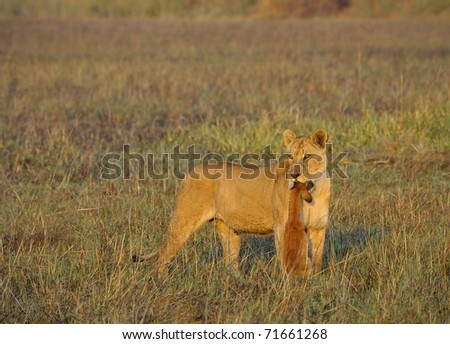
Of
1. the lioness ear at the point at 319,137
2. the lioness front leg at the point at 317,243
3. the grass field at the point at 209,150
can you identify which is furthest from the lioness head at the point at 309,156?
the grass field at the point at 209,150

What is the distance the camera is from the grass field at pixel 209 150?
16.7 ft

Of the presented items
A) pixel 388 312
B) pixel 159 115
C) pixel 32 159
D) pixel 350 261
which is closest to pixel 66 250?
pixel 350 261

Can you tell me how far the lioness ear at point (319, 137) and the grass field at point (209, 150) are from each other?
0.74 metres

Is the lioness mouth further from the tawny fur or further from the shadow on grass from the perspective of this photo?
the shadow on grass

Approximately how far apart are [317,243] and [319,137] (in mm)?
659

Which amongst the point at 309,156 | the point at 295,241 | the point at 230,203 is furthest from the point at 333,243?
the point at 295,241

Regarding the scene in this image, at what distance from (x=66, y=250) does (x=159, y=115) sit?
19.2ft

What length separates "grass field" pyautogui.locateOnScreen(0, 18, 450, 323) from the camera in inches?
200

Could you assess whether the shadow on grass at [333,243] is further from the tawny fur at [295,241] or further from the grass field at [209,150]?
the tawny fur at [295,241]

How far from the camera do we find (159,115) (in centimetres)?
1188

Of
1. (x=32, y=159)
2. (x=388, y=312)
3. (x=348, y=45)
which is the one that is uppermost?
(x=388, y=312)

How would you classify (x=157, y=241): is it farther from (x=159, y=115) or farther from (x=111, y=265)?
(x=159, y=115)

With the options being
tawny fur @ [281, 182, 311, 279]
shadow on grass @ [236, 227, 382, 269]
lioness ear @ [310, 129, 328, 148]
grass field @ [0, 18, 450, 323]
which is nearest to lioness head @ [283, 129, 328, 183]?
lioness ear @ [310, 129, 328, 148]

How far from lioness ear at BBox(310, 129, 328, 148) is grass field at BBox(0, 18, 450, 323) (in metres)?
0.74
